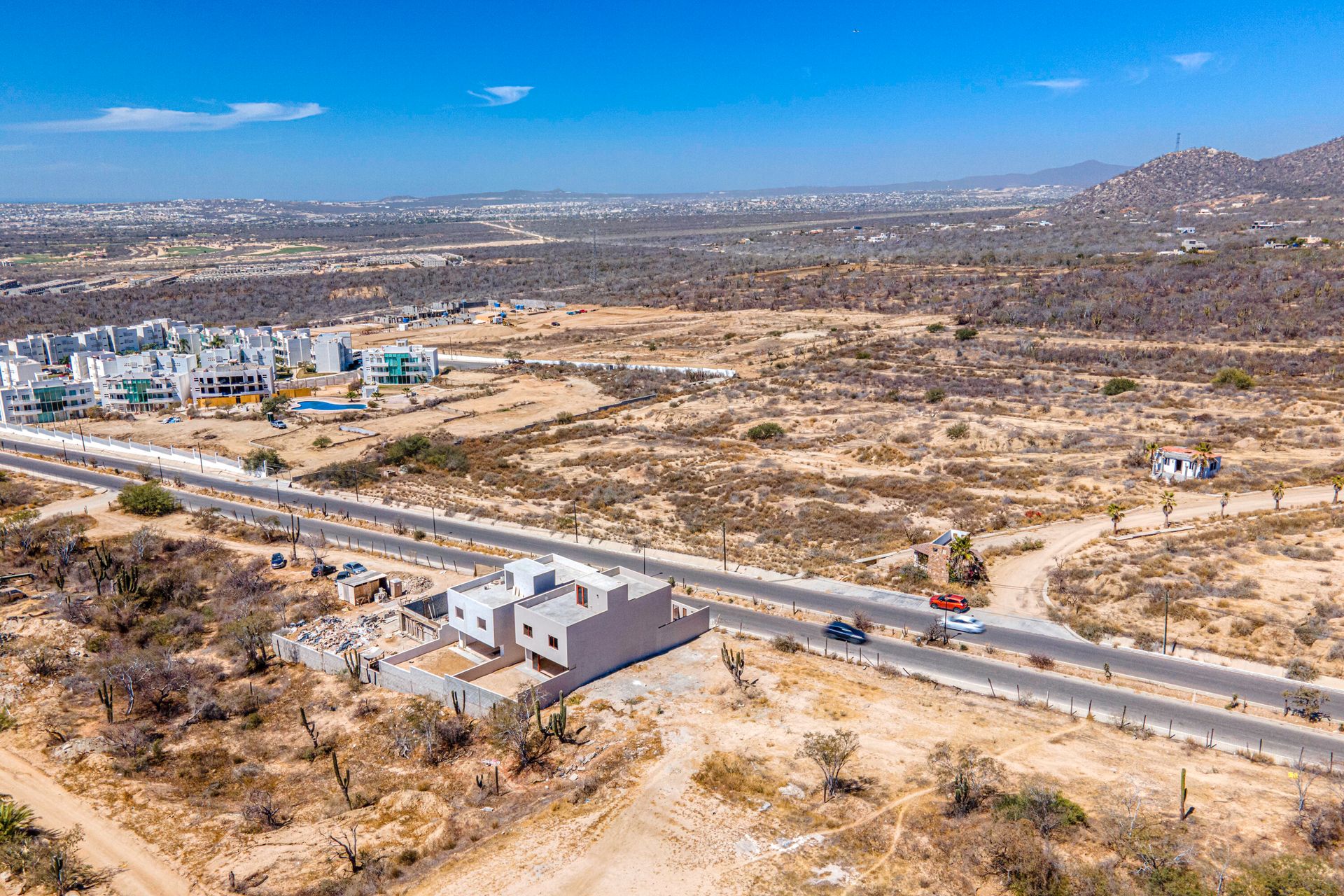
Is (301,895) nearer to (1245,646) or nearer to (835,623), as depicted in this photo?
(835,623)

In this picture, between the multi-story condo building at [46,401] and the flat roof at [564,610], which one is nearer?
the flat roof at [564,610]

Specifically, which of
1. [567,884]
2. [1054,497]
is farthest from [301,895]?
[1054,497]

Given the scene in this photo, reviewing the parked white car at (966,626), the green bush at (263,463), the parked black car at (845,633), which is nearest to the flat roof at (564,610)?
the parked black car at (845,633)

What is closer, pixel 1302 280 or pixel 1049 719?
pixel 1049 719

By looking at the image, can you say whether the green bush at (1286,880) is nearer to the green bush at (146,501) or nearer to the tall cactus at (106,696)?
the tall cactus at (106,696)

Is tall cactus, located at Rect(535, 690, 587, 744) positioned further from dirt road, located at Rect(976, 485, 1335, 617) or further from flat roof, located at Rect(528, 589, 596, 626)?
dirt road, located at Rect(976, 485, 1335, 617)

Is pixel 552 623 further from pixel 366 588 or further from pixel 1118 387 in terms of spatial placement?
pixel 1118 387

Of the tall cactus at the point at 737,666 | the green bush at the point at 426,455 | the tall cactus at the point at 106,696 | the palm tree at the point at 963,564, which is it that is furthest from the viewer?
the green bush at the point at 426,455
